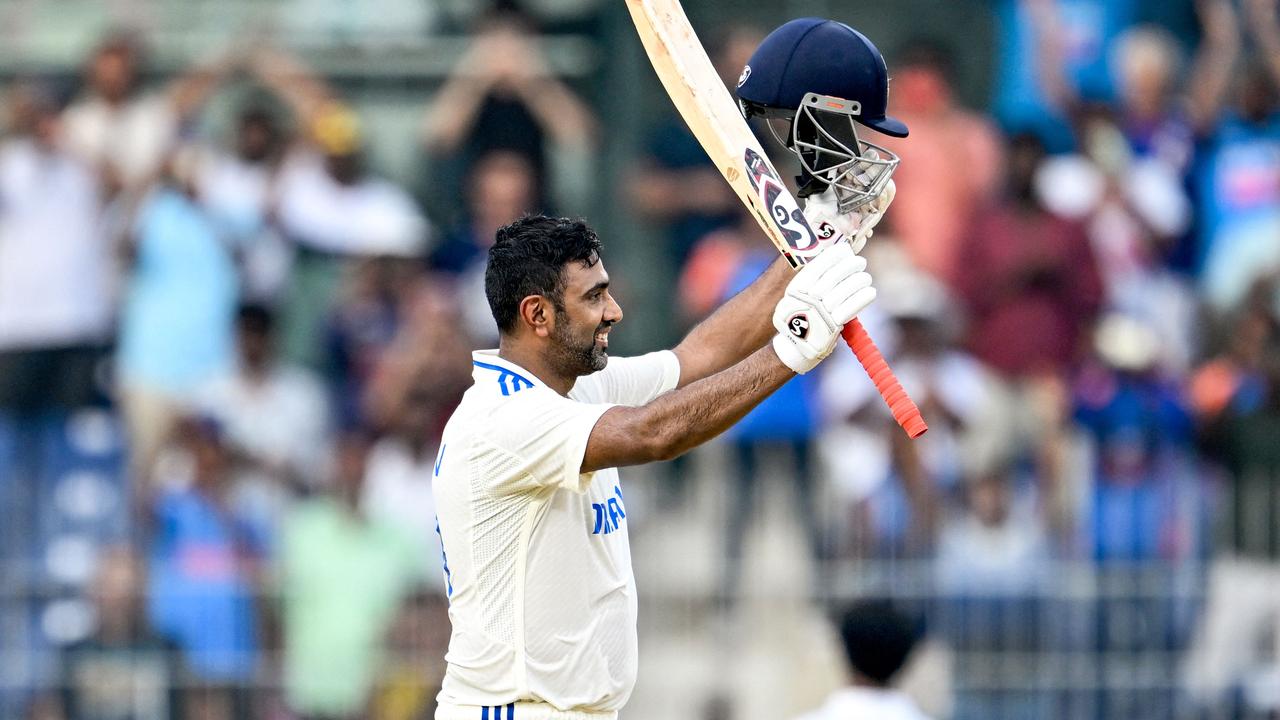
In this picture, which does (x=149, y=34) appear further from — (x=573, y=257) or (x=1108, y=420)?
(x=573, y=257)

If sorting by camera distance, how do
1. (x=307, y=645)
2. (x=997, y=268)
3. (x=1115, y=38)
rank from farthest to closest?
(x=1115, y=38), (x=997, y=268), (x=307, y=645)

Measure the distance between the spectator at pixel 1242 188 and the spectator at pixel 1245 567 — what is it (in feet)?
2.20

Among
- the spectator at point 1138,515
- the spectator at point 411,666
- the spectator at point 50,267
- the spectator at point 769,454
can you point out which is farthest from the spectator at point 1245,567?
the spectator at point 50,267

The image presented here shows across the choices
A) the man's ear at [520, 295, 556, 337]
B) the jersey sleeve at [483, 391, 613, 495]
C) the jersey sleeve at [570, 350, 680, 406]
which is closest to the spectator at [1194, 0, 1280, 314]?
the jersey sleeve at [570, 350, 680, 406]

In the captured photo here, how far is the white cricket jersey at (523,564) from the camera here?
544 cm

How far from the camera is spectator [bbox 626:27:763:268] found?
10.6m

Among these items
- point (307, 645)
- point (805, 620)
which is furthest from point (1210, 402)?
point (307, 645)

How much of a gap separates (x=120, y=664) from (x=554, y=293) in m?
4.98

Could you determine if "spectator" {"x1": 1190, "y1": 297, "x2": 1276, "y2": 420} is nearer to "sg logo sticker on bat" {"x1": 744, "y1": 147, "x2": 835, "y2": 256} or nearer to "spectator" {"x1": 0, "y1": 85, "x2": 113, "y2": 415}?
"sg logo sticker on bat" {"x1": 744, "y1": 147, "x2": 835, "y2": 256}

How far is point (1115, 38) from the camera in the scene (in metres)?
11.3

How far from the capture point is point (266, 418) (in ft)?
33.8

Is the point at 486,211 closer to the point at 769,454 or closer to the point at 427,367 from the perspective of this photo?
the point at 427,367

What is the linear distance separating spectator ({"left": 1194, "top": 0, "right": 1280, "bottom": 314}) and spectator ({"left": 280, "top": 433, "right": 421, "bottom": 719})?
430 cm

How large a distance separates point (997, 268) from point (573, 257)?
515 centimetres
